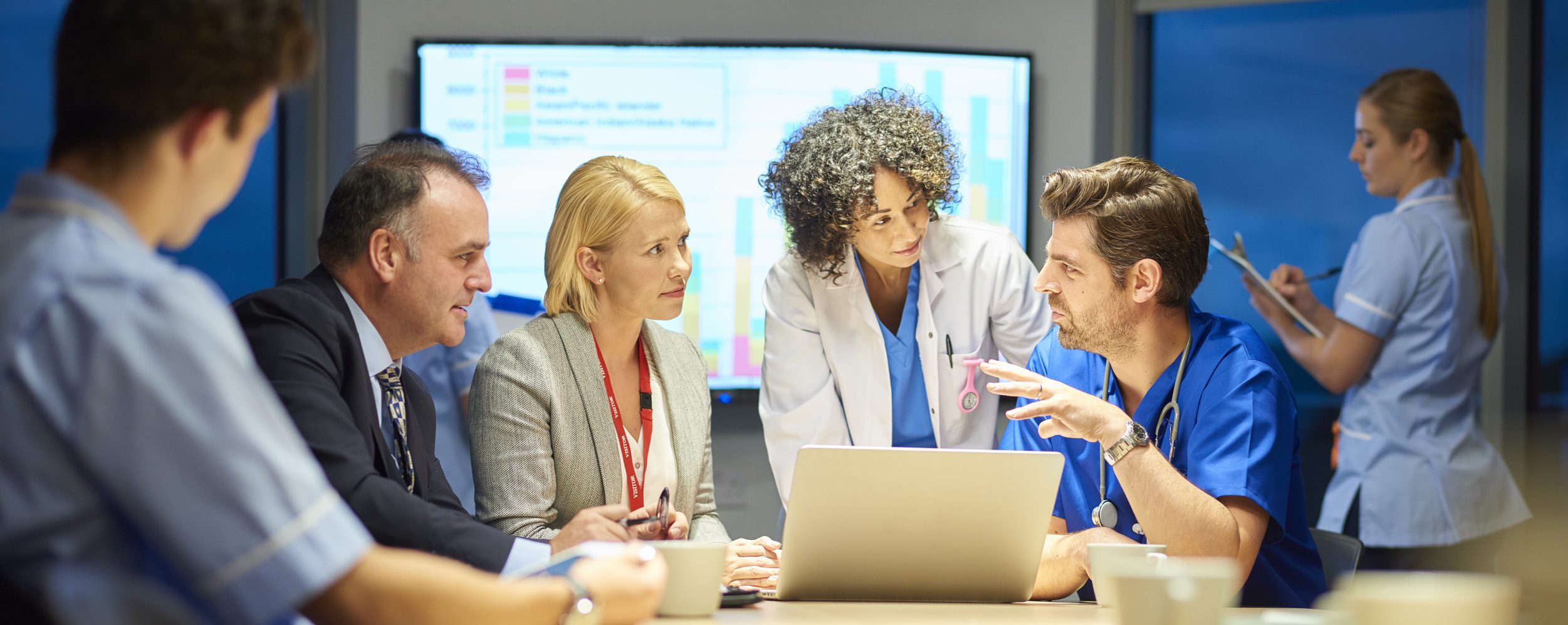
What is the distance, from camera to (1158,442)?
7.03 ft

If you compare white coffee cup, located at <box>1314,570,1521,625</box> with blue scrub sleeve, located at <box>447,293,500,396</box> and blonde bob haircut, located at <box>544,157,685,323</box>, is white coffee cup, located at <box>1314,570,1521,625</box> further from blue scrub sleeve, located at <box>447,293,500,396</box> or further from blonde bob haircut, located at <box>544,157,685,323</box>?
blue scrub sleeve, located at <box>447,293,500,396</box>

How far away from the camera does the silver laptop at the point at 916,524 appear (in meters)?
1.60

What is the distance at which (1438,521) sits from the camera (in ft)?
11.7

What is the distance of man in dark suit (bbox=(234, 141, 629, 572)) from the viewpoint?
5.42 feet

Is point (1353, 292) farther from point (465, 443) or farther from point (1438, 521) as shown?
point (465, 443)

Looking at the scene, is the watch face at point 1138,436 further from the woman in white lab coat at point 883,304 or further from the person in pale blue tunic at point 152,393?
the person in pale blue tunic at point 152,393

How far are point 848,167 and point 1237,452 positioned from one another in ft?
4.04

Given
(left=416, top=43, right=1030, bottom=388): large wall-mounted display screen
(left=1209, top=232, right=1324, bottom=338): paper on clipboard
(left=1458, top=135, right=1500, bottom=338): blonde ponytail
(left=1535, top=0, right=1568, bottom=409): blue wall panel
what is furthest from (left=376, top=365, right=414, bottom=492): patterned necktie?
(left=1535, top=0, right=1568, bottom=409): blue wall panel

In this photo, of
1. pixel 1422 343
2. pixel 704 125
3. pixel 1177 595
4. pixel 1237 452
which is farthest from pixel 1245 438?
pixel 704 125

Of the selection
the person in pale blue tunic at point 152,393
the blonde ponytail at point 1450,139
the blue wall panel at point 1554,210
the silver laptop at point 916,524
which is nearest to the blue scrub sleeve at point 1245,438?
the silver laptop at point 916,524

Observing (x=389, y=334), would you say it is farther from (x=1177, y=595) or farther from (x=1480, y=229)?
(x=1480, y=229)

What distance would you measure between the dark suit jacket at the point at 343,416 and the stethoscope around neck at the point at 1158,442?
1002 mm

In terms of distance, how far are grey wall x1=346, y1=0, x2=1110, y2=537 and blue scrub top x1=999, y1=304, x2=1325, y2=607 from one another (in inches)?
79.7

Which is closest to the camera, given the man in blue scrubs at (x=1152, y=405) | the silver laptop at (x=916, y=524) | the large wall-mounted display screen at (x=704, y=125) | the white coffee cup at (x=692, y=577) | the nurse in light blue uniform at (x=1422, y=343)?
the white coffee cup at (x=692, y=577)
